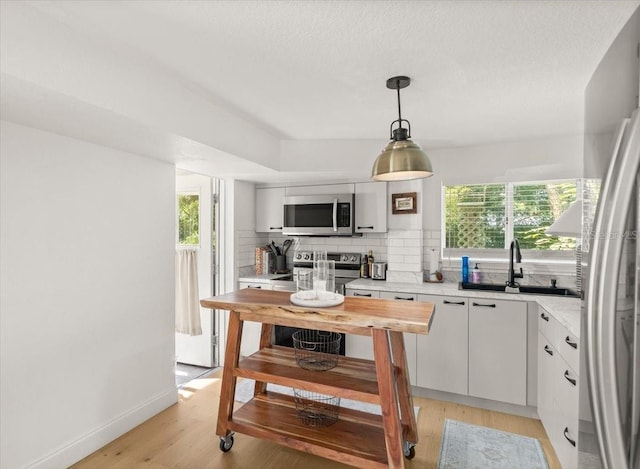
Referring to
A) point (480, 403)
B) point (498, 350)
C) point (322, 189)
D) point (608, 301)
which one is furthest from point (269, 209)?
point (608, 301)

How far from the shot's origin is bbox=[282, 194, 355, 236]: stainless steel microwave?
376cm

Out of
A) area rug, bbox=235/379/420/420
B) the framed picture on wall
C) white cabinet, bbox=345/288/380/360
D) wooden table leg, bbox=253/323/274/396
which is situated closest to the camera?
wooden table leg, bbox=253/323/274/396

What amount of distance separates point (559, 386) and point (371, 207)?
2206mm

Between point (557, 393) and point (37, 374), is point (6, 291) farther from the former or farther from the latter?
point (557, 393)

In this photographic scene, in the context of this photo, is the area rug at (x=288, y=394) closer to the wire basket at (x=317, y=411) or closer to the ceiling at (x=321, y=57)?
the wire basket at (x=317, y=411)

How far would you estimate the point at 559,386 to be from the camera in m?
2.19

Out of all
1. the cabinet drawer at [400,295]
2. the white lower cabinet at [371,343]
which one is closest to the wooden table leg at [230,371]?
the white lower cabinet at [371,343]

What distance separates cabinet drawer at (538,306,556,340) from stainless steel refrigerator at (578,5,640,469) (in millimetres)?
1999

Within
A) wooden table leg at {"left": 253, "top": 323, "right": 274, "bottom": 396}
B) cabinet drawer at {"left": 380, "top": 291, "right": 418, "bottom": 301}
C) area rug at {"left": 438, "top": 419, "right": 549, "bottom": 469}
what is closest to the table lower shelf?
wooden table leg at {"left": 253, "top": 323, "right": 274, "bottom": 396}

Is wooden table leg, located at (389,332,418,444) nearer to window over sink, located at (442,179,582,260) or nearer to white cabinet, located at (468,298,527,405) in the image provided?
white cabinet, located at (468,298,527,405)

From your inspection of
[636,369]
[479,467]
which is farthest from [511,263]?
[636,369]

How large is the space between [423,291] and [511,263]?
83 centimetres

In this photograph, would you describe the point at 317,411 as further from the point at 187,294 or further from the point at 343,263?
the point at 187,294

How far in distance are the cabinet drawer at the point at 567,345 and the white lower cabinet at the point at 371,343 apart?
1.14 meters
